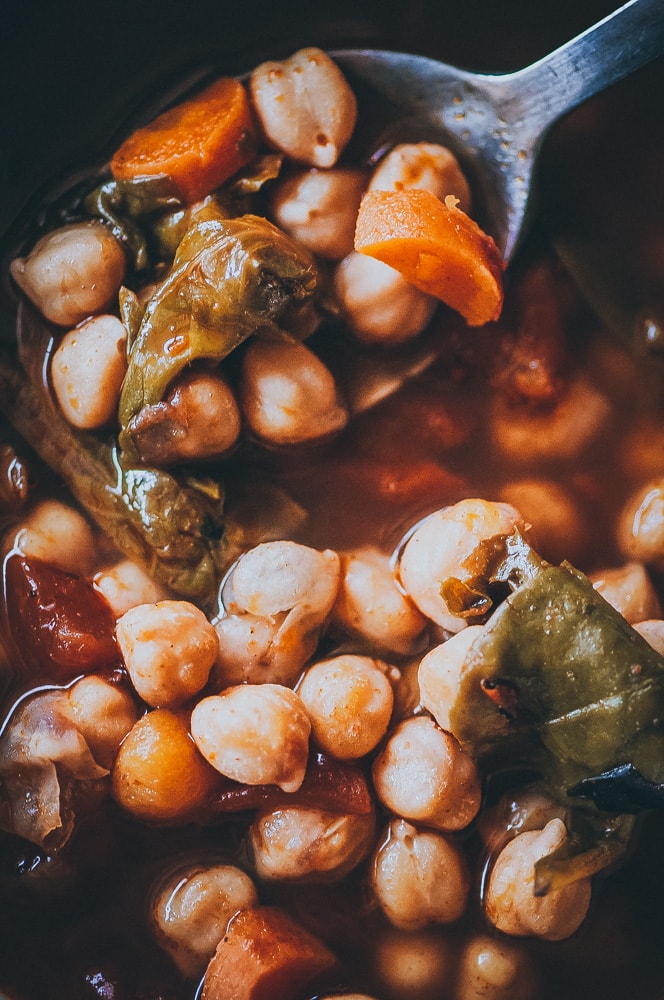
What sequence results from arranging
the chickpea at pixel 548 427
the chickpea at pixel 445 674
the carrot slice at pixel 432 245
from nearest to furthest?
the chickpea at pixel 445 674 → the carrot slice at pixel 432 245 → the chickpea at pixel 548 427

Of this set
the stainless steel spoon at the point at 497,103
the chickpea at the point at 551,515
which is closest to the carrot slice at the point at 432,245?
the stainless steel spoon at the point at 497,103

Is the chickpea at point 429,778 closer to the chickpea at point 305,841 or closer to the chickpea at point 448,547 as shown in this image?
the chickpea at point 305,841

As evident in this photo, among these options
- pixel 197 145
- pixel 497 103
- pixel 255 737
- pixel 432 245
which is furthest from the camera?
pixel 497 103

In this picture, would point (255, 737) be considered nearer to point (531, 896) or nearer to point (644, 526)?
point (531, 896)

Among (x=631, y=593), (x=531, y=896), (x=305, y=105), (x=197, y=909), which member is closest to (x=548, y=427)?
(x=631, y=593)

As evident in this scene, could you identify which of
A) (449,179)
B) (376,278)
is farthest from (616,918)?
(449,179)

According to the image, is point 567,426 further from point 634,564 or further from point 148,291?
point 148,291

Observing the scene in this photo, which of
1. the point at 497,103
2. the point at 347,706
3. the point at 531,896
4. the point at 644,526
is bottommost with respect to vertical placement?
the point at 531,896

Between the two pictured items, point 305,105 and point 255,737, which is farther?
point 305,105
